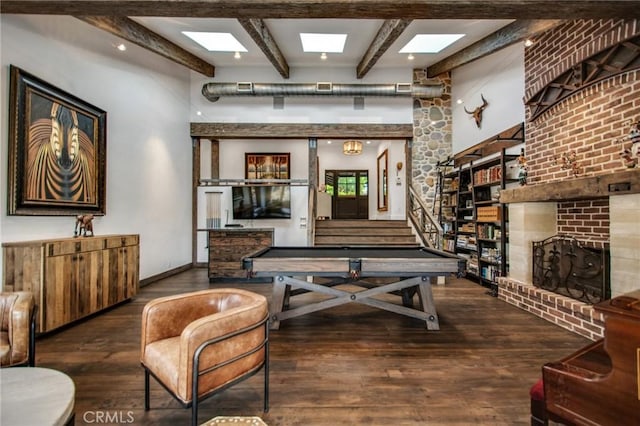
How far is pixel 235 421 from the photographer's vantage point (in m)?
1.79

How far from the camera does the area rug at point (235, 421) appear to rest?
1764 millimetres

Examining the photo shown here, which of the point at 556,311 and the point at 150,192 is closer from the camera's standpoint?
the point at 556,311

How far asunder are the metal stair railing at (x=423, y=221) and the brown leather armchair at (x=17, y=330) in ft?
16.4

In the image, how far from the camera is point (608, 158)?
3.15 meters

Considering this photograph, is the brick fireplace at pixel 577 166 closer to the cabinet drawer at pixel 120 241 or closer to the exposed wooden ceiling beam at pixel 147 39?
the cabinet drawer at pixel 120 241

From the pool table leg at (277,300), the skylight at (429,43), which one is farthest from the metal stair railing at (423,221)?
the pool table leg at (277,300)

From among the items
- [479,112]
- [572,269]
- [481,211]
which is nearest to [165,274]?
[481,211]

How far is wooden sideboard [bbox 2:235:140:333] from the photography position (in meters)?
2.87

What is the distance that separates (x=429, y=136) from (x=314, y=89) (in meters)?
2.83

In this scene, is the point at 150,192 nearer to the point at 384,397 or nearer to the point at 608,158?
the point at 384,397

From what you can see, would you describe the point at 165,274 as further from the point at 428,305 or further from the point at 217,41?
the point at 428,305

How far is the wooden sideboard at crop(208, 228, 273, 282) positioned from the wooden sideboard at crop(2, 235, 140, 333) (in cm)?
153

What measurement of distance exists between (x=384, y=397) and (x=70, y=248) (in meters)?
3.40

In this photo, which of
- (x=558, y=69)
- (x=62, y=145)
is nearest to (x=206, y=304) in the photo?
(x=62, y=145)
